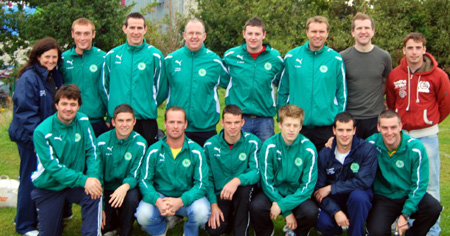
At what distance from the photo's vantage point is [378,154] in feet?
15.9

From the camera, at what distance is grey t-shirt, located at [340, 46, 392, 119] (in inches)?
204

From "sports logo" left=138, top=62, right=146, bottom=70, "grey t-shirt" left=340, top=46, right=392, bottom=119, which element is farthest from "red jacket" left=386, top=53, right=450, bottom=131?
"sports logo" left=138, top=62, right=146, bottom=70

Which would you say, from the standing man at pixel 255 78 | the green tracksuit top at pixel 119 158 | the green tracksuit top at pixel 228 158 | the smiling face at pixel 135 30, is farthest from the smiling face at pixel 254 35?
the green tracksuit top at pixel 119 158

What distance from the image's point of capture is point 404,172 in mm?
4703

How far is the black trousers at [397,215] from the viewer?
454 cm

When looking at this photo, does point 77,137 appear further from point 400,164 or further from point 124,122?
point 400,164

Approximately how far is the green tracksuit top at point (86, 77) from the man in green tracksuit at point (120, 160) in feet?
2.00

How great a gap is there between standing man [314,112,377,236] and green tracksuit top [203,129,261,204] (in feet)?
2.44

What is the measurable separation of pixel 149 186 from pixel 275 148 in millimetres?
1391

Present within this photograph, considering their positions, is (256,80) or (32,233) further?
(256,80)

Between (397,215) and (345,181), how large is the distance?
633 mm

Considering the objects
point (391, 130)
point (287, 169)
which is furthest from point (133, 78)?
point (391, 130)

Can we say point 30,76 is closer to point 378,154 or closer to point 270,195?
point 270,195

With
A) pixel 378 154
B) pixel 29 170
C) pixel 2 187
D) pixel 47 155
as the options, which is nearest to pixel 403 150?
pixel 378 154
